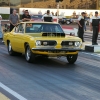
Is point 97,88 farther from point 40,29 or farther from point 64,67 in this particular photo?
point 40,29

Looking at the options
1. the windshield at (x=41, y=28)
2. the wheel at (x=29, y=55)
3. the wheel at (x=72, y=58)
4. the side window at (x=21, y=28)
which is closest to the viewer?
the wheel at (x=29, y=55)

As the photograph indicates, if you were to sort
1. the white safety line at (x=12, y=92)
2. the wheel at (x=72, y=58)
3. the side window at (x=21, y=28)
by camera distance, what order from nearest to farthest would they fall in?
1. the white safety line at (x=12, y=92)
2. the wheel at (x=72, y=58)
3. the side window at (x=21, y=28)

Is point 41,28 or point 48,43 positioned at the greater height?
point 41,28

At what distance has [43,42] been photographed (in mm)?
11898

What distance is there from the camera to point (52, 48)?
38.9 feet

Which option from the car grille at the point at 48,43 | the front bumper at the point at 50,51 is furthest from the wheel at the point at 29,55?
the car grille at the point at 48,43

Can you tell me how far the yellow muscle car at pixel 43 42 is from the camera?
11.9m

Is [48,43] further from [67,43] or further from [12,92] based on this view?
[12,92]

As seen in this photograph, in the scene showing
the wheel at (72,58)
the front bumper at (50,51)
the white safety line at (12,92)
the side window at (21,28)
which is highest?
the side window at (21,28)

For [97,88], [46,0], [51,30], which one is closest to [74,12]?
[46,0]

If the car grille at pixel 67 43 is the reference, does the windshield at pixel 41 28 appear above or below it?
above

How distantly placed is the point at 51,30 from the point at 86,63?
1.71 m

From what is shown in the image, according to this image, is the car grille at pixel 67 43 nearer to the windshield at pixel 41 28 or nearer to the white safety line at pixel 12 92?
the windshield at pixel 41 28

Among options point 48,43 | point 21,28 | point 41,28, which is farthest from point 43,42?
point 21,28
